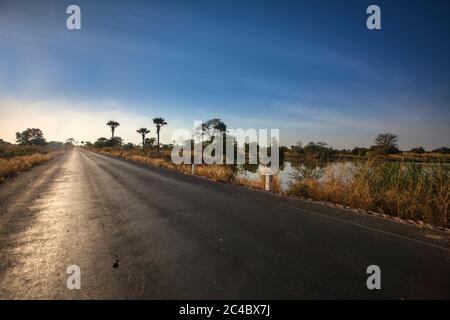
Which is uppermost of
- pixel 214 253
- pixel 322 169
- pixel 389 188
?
pixel 322 169

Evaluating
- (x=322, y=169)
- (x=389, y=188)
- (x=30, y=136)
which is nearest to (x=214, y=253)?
(x=389, y=188)

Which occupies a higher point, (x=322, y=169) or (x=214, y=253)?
(x=322, y=169)

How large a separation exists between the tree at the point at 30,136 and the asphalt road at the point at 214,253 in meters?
211

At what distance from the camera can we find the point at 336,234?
532 cm

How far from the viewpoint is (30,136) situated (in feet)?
612

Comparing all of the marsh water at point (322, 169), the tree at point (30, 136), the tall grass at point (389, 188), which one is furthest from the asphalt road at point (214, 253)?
the tree at point (30, 136)

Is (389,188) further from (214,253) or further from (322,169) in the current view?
(214,253)

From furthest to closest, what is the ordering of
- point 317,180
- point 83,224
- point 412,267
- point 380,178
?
1. point 317,180
2. point 380,178
3. point 83,224
4. point 412,267

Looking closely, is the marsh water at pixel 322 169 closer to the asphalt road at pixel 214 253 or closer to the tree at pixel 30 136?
the asphalt road at pixel 214 253

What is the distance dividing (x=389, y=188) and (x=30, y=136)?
232566 mm

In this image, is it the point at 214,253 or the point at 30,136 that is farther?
the point at 30,136
